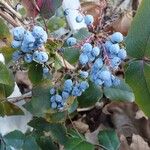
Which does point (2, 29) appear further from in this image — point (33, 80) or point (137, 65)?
point (137, 65)

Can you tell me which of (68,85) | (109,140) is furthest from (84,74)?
(109,140)

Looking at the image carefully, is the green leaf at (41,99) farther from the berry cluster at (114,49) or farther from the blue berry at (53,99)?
the berry cluster at (114,49)

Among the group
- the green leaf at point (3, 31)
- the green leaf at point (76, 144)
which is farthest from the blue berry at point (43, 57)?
the green leaf at point (76, 144)

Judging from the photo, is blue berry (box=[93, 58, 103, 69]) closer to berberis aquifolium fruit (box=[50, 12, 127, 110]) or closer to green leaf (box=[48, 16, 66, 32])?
berberis aquifolium fruit (box=[50, 12, 127, 110])

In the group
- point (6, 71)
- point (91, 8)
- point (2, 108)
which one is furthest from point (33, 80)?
point (91, 8)

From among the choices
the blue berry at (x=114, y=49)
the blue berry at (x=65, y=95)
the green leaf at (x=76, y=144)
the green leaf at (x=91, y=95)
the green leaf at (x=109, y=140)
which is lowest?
the green leaf at (x=109, y=140)
